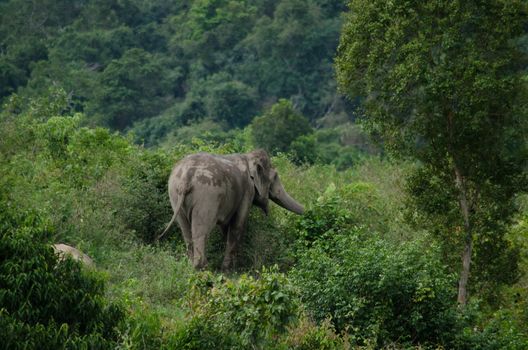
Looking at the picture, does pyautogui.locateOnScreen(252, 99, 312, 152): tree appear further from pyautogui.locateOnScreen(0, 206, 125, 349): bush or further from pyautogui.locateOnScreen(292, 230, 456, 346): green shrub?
pyautogui.locateOnScreen(0, 206, 125, 349): bush

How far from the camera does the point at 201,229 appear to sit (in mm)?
17672

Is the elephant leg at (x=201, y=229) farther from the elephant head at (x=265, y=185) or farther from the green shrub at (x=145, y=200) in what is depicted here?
the elephant head at (x=265, y=185)

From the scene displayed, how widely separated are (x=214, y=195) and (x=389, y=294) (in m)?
3.26

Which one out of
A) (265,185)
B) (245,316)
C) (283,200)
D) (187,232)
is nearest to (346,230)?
(283,200)

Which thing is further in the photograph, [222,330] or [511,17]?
[511,17]

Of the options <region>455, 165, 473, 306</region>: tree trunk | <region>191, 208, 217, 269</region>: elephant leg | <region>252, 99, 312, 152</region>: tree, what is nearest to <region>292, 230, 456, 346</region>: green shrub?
<region>455, 165, 473, 306</region>: tree trunk

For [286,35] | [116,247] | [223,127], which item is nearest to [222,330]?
[116,247]

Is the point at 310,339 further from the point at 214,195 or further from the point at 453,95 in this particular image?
the point at 214,195

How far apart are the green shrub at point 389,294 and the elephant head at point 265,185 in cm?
324

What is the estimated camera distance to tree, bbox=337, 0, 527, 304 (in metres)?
16.1

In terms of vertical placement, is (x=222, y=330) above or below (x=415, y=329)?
above

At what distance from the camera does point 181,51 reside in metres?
53.9

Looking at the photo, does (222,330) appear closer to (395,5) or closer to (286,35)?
(395,5)

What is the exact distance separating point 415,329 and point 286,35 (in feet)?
120
